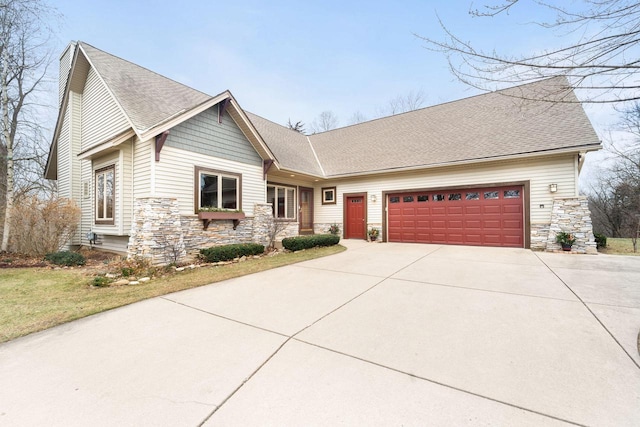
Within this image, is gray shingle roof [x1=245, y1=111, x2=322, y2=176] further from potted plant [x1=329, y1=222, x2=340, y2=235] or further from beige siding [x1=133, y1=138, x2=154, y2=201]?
beige siding [x1=133, y1=138, x2=154, y2=201]

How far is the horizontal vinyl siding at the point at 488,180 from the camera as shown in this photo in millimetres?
9031

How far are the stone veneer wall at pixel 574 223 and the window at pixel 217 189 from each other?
11.0 meters

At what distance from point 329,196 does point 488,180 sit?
747cm

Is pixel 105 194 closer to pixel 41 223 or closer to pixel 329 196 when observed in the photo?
pixel 41 223

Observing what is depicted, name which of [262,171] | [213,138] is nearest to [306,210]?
[262,171]

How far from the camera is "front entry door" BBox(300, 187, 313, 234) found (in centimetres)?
1425

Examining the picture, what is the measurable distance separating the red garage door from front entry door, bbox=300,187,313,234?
444 centimetres

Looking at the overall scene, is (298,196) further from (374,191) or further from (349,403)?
(349,403)

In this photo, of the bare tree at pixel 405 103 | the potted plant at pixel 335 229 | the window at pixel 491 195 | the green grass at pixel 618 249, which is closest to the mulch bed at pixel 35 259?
the potted plant at pixel 335 229

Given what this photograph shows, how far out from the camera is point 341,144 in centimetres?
1548

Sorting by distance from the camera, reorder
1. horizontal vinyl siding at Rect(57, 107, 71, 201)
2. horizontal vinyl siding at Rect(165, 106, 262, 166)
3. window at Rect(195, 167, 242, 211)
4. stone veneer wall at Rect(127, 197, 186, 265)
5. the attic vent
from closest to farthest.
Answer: stone veneer wall at Rect(127, 197, 186, 265) → horizontal vinyl siding at Rect(165, 106, 262, 166) → window at Rect(195, 167, 242, 211) → the attic vent → horizontal vinyl siding at Rect(57, 107, 71, 201)

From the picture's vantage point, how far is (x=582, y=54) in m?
2.86

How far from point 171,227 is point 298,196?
7459 mm

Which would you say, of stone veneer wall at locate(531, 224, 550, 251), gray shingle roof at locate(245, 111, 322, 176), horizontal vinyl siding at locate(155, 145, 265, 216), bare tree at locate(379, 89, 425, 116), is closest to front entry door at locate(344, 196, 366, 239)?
gray shingle roof at locate(245, 111, 322, 176)
